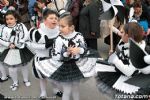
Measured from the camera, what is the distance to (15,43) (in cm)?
447

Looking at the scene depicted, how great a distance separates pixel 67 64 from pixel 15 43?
1.09 m

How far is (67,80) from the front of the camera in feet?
12.1

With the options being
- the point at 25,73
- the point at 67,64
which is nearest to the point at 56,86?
the point at 67,64

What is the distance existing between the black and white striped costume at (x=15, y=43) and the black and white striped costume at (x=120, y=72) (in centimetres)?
142

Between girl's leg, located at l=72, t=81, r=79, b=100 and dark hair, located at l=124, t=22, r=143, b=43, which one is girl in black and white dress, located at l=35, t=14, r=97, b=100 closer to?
girl's leg, located at l=72, t=81, r=79, b=100

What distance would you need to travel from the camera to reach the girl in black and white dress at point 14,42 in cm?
447

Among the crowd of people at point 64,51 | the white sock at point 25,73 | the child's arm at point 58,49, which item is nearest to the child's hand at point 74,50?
the crowd of people at point 64,51

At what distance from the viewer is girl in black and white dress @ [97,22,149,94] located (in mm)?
3105

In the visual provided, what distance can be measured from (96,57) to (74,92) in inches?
21.5

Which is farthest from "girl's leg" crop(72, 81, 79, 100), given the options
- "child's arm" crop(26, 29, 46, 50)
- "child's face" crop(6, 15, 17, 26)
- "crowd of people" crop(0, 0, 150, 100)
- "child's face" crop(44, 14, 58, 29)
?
"child's face" crop(6, 15, 17, 26)

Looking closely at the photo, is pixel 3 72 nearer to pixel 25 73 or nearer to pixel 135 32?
pixel 25 73

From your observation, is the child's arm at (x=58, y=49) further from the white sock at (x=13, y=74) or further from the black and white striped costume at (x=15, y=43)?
the white sock at (x=13, y=74)

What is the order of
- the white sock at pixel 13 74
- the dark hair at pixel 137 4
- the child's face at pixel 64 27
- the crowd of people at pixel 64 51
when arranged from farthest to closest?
the dark hair at pixel 137 4 < the white sock at pixel 13 74 < the child's face at pixel 64 27 < the crowd of people at pixel 64 51

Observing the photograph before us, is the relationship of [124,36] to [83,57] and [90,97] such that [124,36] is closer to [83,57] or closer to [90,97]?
[83,57]
